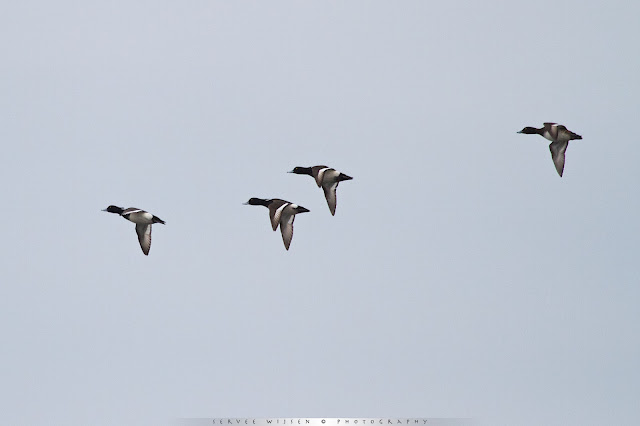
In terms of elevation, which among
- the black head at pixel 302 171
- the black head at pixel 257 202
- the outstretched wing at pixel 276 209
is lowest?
the outstretched wing at pixel 276 209

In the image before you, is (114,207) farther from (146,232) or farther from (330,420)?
(330,420)

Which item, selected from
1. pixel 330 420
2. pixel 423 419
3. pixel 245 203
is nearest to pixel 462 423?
pixel 423 419

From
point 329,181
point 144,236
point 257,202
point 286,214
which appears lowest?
point 144,236

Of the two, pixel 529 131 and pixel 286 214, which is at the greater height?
pixel 529 131

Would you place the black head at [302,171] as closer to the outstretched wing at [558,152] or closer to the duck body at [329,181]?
the duck body at [329,181]

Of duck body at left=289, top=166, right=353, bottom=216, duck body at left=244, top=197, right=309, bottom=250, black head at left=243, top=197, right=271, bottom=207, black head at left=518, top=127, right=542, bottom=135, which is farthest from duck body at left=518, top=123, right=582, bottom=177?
black head at left=243, top=197, right=271, bottom=207

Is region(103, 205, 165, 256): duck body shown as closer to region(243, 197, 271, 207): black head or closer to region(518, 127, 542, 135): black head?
region(243, 197, 271, 207): black head

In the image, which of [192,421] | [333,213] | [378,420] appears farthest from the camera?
[378,420]

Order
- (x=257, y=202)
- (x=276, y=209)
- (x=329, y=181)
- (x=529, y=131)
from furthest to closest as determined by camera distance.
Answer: (x=257, y=202), (x=529, y=131), (x=329, y=181), (x=276, y=209)

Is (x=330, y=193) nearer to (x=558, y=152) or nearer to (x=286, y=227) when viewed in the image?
(x=286, y=227)

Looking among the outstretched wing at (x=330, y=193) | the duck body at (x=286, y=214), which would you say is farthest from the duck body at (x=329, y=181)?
the duck body at (x=286, y=214)

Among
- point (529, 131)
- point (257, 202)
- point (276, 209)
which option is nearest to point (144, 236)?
point (276, 209)

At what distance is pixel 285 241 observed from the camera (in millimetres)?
86625

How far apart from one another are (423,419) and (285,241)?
79361 millimetres
